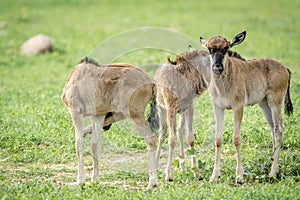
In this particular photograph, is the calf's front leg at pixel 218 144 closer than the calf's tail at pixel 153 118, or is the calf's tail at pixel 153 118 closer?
the calf's front leg at pixel 218 144

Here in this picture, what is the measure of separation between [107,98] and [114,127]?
2549mm

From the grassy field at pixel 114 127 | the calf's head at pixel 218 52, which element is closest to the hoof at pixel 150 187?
the grassy field at pixel 114 127

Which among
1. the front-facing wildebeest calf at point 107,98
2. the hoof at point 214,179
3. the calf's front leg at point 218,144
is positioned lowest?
the hoof at point 214,179

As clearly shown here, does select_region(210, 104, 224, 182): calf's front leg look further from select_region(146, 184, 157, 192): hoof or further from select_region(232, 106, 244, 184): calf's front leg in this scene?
select_region(146, 184, 157, 192): hoof

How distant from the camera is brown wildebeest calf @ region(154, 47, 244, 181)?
9023 mm

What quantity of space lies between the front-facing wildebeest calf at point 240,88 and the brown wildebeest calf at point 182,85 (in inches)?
14.7

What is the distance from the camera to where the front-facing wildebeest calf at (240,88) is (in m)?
8.58

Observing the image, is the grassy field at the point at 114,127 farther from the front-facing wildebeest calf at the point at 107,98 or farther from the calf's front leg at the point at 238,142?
the front-facing wildebeest calf at the point at 107,98

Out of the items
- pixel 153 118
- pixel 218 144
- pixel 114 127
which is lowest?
pixel 218 144

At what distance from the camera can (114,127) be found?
37.6 ft

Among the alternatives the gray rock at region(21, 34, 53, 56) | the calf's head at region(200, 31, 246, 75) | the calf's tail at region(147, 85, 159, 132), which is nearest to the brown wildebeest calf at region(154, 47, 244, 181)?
the calf's tail at region(147, 85, 159, 132)

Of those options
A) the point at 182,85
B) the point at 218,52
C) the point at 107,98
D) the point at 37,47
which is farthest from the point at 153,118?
the point at 37,47

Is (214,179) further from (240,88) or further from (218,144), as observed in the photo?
(240,88)

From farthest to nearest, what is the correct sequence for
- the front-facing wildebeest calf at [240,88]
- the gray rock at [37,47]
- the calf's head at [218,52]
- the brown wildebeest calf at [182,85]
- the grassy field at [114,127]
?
the gray rock at [37,47] < the brown wildebeest calf at [182,85] < the front-facing wildebeest calf at [240,88] < the calf's head at [218,52] < the grassy field at [114,127]
